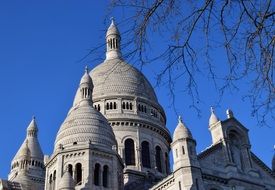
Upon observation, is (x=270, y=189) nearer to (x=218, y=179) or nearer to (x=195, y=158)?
(x=218, y=179)

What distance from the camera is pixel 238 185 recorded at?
30656mm

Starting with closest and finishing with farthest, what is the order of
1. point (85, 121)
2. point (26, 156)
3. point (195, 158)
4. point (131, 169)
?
point (195, 158) → point (85, 121) → point (131, 169) → point (26, 156)

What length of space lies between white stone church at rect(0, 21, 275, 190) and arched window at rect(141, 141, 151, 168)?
0.12 ft

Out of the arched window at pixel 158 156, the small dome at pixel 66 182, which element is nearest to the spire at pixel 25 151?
the arched window at pixel 158 156

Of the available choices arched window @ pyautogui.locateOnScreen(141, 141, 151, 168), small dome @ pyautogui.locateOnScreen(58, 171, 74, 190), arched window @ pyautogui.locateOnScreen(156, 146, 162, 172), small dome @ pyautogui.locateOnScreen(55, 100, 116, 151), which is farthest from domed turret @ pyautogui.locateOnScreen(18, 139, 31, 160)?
small dome @ pyautogui.locateOnScreen(58, 171, 74, 190)

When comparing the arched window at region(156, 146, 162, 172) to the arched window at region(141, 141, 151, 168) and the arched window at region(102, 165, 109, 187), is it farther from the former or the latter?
the arched window at region(102, 165, 109, 187)

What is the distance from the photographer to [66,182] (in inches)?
1190

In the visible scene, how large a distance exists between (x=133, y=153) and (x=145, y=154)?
1148 millimetres

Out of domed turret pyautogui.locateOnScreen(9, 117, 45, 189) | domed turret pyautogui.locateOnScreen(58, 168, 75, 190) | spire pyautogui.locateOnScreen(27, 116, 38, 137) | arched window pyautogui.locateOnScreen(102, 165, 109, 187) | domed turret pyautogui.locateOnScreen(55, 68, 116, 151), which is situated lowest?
domed turret pyautogui.locateOnScreen(58, 168, 75, 190)

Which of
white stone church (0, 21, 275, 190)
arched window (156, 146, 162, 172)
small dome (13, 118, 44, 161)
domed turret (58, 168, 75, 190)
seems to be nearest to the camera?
domed turret (58, 168, 75, 190)

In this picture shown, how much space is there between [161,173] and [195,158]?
12944mm

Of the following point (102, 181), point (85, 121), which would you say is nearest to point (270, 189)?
point (102, 181)

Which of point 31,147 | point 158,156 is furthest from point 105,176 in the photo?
point 31,147

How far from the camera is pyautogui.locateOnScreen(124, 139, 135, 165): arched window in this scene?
41.9 meters
